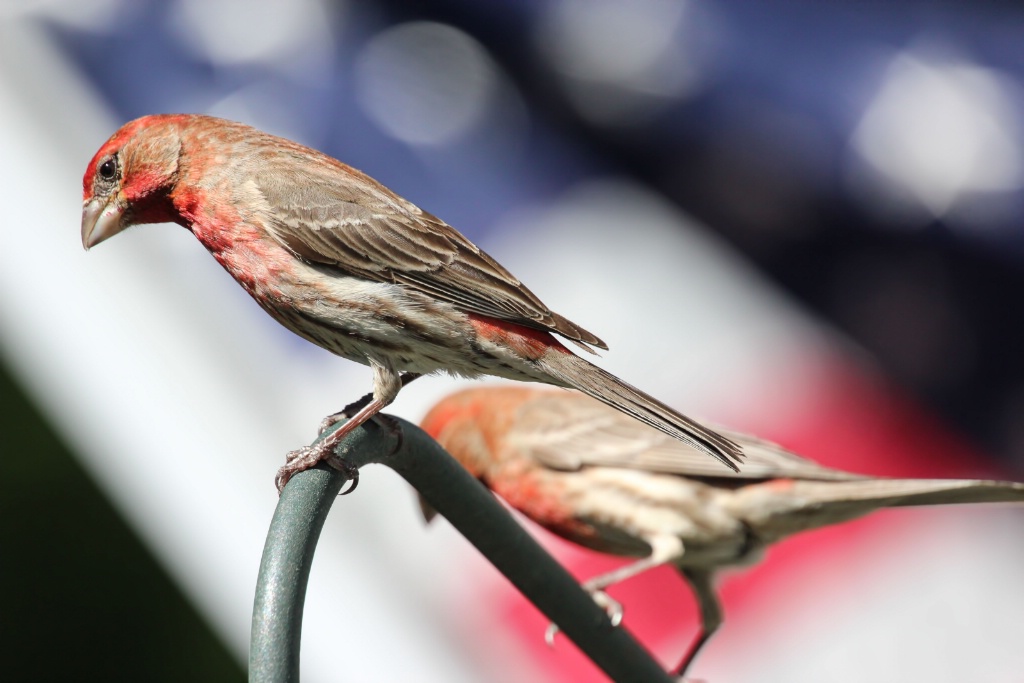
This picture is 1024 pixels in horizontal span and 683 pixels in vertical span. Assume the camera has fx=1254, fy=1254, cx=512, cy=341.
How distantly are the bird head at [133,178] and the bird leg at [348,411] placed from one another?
67 cm

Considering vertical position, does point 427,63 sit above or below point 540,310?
above

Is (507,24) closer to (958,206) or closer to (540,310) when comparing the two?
(958,206)

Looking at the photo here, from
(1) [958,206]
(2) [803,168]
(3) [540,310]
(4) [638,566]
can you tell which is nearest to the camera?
(3) [540,310]

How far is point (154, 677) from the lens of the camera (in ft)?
22.7

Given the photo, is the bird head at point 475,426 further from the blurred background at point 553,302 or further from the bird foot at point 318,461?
the blurred background at point 553,302

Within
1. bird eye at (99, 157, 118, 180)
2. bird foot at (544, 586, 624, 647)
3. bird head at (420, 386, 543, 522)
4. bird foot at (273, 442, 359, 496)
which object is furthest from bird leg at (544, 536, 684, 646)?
bird eye at (99, 157, 118, 180)

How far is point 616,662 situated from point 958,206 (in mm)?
3898

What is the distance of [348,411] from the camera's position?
2.60m

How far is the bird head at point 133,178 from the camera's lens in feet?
9.41

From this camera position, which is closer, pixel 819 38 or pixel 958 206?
pixel 958 206

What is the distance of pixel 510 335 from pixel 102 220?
101 centimetres

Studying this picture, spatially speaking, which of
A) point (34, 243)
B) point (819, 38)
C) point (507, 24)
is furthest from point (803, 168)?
point (34, 243)

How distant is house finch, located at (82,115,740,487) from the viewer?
2662 mm

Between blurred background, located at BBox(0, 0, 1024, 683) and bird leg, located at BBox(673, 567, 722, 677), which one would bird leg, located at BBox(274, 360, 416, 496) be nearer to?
bird leg, located at BBox(673, 567, 722, 677)
